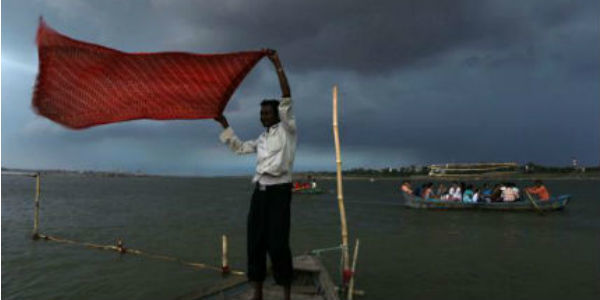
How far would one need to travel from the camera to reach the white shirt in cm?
400

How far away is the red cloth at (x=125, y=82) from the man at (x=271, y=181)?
13.3 inches

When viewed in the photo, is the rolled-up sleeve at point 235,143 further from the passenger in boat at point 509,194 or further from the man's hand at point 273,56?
the passenger in boat at point 509,194

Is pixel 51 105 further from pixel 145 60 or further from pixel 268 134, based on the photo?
pixel 268 134

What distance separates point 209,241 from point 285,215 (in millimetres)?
12242

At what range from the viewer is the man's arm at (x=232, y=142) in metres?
4.24

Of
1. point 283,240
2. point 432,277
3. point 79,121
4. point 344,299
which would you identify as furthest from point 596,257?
point 79,121

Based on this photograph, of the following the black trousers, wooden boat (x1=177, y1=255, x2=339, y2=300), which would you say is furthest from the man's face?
wooden boat (x1=177, y1=255, x2=339, y2=300)

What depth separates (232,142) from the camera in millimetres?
4254

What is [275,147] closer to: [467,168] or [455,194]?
[455,194]

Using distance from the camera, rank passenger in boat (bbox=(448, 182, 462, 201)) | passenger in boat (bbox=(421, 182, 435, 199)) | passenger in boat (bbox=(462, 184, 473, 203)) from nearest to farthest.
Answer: passenger in boat (bbox=(462, 184, 473, 203))
passenger in boat (bbox=(448, 182, 462, 201))
passenger in boat (bbox=(421, 182, 435, 199))

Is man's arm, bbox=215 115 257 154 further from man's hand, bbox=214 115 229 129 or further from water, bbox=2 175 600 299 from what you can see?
water, bbox=2 175 600 299

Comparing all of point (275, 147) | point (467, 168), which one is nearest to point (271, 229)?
point (275, 147)

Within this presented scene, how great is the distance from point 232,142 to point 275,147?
1.63 feet

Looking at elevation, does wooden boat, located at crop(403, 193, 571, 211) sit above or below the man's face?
below
